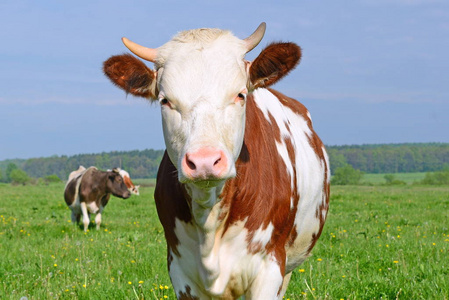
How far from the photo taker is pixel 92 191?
1482 centimetres

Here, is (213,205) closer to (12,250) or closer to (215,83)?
(215,83)

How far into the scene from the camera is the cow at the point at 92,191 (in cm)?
1458

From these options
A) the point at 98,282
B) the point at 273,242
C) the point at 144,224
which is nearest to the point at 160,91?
the point at 273,242

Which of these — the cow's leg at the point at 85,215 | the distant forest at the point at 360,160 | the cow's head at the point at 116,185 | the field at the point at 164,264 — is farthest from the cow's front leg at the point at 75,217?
the distant forest at the point at 360,160

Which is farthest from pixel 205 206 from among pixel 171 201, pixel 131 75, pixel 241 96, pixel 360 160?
pixel 360 160

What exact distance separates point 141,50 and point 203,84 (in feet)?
2.51

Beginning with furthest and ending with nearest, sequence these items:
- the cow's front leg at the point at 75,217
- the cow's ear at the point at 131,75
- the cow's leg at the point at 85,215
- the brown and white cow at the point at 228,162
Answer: the cow's front leg at the point at 75,217
the cow's leg at the point at 85,215
the cow's ear at the point at 131,75
the brown and white cow at the point at 228,162

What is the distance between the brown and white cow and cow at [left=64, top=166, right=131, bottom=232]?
10432mm

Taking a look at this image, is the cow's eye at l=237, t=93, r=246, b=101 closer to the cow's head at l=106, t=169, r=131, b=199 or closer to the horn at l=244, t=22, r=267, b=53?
the horn at l=244, t=22, r=267, b=53

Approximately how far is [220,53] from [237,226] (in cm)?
125

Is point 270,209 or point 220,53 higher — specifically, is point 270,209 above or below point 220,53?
below

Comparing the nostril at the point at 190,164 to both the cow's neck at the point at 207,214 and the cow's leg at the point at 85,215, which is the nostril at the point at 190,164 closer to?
the cow's neck at the point at 207,214

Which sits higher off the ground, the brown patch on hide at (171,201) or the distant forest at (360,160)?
the brown patch on hide at (171,201)

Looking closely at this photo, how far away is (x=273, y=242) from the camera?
407 centimetres
